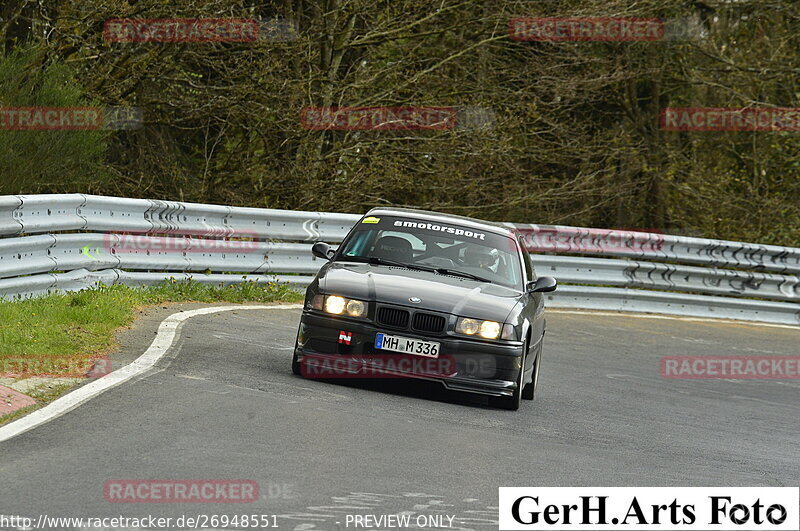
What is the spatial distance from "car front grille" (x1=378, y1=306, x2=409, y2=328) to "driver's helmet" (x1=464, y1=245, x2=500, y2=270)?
1463 mm

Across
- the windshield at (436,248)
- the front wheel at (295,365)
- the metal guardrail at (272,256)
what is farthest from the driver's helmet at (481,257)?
the front wheel at (295,365)

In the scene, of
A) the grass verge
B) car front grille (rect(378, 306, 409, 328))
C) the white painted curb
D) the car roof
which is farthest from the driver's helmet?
the grass verge

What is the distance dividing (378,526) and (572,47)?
19611 millimetres

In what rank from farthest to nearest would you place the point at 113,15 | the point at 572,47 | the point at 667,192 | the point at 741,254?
the point at 667,192, the point at 572,47, the point at 741,254, the point at 113,15

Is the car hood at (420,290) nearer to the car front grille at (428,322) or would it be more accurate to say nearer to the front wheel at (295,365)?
the car front grille at (428,322)

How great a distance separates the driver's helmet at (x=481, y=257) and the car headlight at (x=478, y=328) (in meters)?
1.30

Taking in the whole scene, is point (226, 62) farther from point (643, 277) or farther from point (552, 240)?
point (643, 277)

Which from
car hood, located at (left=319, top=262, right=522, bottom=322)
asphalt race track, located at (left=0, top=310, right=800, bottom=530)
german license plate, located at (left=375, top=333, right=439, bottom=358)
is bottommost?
asphalt race track, located at (left=0, top=310, right=800, bottom=530)

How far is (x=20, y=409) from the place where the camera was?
7.34 m

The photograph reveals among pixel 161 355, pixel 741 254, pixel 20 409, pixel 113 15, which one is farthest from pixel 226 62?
pixel 20 409

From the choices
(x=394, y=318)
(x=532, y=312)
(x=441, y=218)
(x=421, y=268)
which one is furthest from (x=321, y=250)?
(x=532, y=312)

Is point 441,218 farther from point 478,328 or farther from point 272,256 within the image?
point 272,256

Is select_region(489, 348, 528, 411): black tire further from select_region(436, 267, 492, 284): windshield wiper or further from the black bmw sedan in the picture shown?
select_region(436, 267, 492, 284): windshield wiper

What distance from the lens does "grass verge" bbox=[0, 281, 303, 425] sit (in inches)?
351
